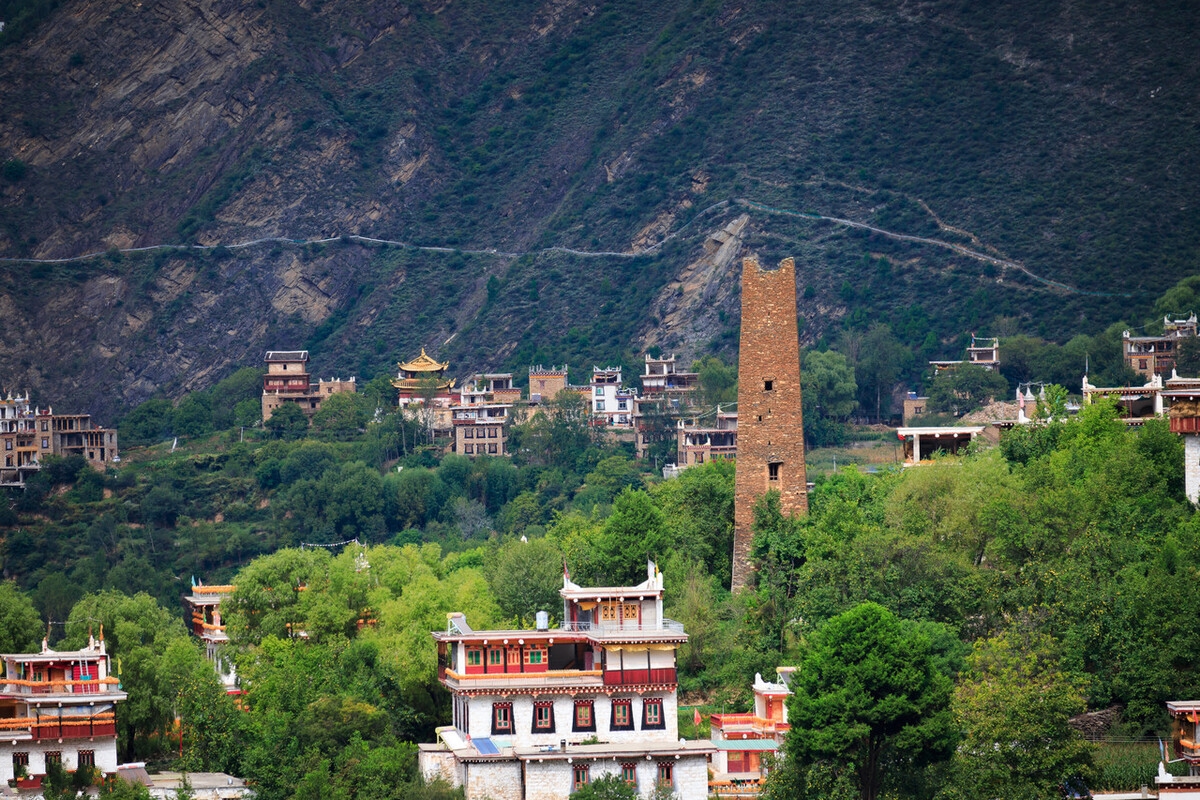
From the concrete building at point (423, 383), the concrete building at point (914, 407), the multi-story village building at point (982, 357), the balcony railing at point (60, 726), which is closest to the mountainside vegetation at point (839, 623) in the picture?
the balcony railing at point (60, 726)

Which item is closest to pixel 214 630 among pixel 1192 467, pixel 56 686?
pixel 56 686

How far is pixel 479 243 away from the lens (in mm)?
173250

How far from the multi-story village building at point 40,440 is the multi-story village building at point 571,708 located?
77187 millimetres

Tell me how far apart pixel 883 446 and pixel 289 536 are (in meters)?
30.7

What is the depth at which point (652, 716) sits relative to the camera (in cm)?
5450

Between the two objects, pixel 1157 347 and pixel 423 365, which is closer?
pixel 1157 347

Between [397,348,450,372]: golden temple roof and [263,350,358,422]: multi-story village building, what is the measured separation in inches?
141

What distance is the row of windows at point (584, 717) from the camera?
53906 mm

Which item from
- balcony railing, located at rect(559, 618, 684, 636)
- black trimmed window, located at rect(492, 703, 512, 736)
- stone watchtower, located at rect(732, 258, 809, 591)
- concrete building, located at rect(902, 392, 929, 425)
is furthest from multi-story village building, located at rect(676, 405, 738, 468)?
black trimmed window, located at rect(492, 703, 512, 736)

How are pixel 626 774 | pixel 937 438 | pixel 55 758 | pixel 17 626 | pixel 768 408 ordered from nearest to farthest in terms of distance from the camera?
1. pixel 626 774
2. pixel 55 758
3. pixel 17 626
4. pixel 768 408
5. pixel 937 438

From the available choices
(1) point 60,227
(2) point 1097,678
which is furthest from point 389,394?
(2) point 1097,678

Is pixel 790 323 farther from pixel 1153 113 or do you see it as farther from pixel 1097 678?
pixel 1153 113

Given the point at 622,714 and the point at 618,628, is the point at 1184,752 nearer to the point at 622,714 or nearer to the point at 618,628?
the point at 622,714

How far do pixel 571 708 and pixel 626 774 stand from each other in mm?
2298
